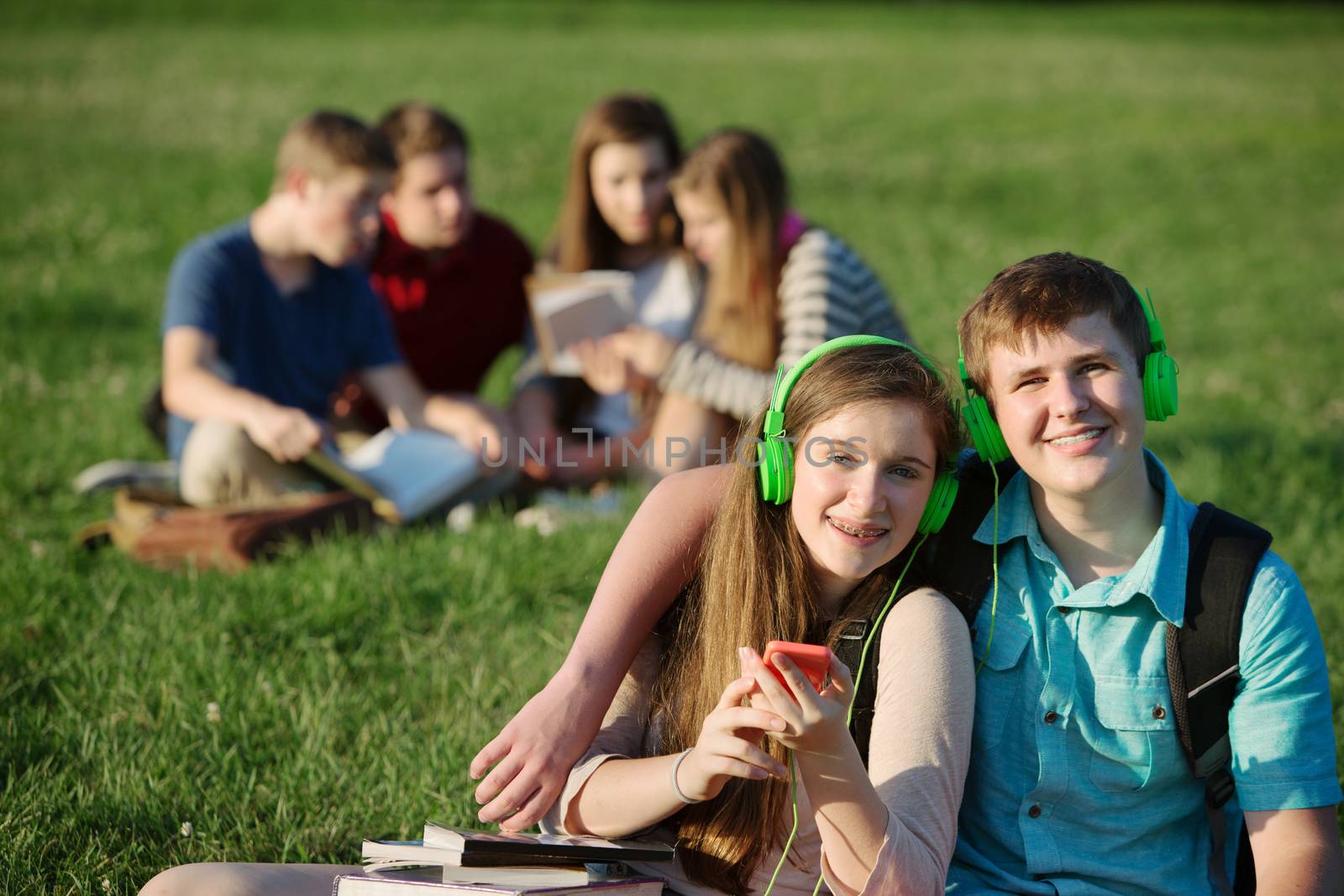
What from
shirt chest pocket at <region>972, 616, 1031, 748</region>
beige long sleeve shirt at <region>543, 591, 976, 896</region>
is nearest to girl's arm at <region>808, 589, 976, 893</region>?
beige long sleeve shirt at <region>543, 591, 976, 896</region>

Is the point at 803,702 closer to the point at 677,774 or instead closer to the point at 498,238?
the point at 677,774

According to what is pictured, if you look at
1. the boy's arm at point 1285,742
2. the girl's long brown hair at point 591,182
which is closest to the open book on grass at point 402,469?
the girl's long brown hair at point 591,182

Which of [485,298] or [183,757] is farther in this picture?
[485,298]

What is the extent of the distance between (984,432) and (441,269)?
4.67 m

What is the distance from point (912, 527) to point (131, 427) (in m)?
5.33

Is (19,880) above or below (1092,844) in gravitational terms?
below

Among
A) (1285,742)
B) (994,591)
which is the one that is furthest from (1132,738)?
(994,591)

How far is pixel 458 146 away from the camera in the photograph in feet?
22.0

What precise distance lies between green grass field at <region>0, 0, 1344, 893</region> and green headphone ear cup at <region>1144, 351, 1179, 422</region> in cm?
201

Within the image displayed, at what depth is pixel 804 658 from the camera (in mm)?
2152

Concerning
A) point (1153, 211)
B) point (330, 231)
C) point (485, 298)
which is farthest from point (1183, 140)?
point (330, 231)

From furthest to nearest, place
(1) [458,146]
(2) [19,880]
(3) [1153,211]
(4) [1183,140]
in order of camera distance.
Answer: (4) [1183,140]
(3) [1153,211]
(1) [458,146]
(2) [19,880]

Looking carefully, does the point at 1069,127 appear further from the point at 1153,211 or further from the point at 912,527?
the point at 912,527

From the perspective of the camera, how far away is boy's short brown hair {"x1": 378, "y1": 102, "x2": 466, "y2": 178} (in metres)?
6.62
